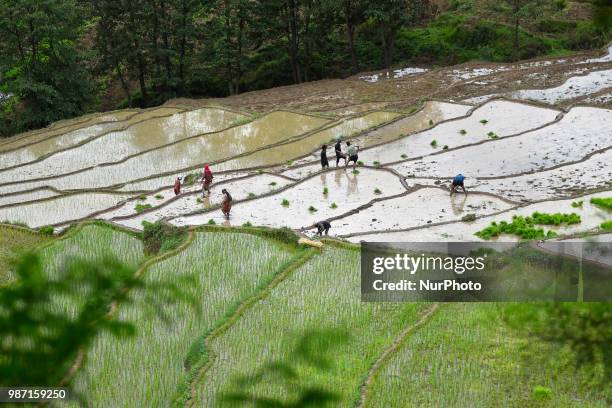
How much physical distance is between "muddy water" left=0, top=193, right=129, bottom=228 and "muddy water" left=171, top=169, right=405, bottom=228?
3.42 m

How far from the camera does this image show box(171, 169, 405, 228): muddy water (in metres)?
14.6

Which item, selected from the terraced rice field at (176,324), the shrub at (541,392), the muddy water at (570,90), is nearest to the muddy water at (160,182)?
the terraced rice field at (176,324)

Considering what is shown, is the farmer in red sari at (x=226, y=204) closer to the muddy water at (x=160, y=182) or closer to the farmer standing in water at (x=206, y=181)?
the farmer standing in water at (x=206, y=181)

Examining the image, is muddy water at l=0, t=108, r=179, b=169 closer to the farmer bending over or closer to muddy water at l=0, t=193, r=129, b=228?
muddy water at l=0, t=193, r=129, b=228

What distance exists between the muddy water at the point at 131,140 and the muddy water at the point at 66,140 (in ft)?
0.98

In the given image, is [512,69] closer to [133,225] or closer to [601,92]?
[601,92]

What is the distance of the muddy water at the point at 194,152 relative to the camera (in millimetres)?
19609

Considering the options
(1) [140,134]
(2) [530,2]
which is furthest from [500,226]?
(2) [530,2]

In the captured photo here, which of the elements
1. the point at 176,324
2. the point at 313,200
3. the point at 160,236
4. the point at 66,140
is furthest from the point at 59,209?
the point at 176,324

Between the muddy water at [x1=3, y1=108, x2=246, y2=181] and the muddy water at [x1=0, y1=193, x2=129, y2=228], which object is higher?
the muddy water at [x1=3, y1=108, x2=246, y2=181]

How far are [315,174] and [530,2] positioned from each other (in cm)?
1737

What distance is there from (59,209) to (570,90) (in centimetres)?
1583

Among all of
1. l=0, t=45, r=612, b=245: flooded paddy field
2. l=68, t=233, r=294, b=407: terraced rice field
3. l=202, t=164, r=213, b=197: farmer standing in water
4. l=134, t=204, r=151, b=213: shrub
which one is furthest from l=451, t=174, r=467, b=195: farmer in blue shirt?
l=134, t=204, r=151, b=213: shrub

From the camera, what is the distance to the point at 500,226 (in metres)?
12.1
